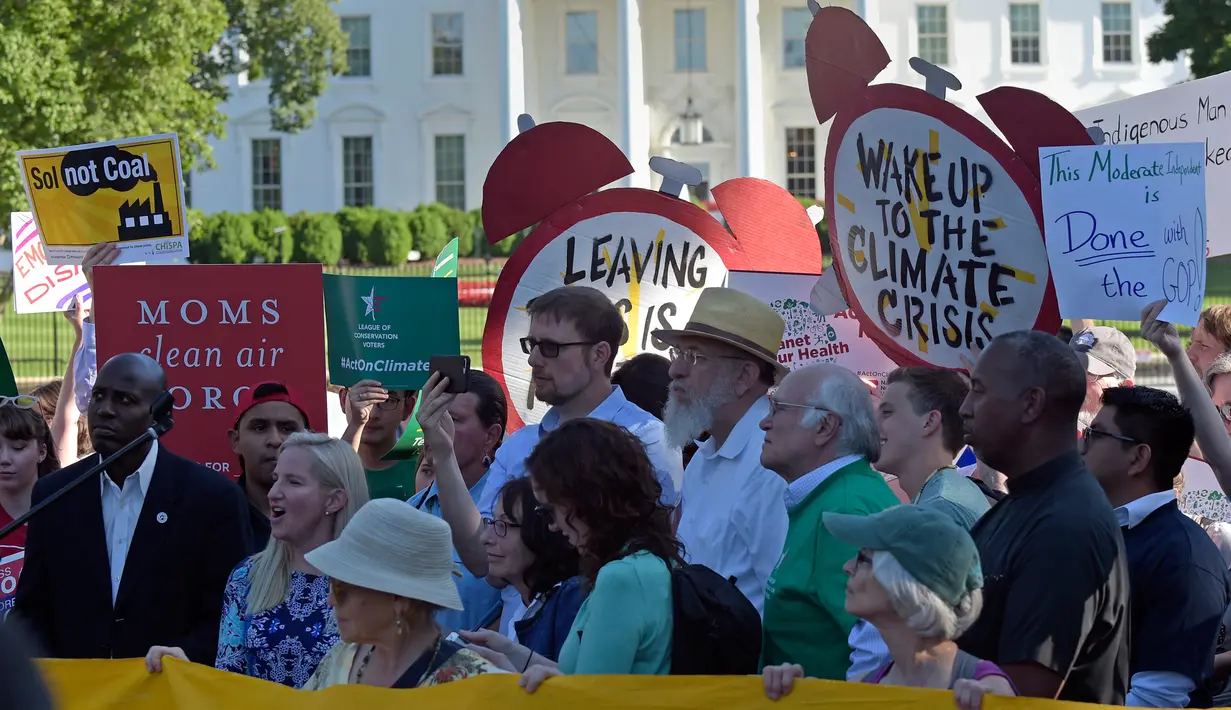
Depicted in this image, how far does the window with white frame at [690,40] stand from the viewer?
151ft

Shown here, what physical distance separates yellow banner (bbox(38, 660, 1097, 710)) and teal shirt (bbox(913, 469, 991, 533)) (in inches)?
37.4

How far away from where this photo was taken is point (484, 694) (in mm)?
3453

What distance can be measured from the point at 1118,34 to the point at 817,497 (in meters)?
44.7

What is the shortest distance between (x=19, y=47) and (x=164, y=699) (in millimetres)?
18210

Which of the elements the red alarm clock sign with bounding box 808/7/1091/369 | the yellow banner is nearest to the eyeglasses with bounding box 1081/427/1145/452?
the red alarm clock sign with bounding box 808/7/1091/369

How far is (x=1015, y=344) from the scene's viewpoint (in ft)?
12.1

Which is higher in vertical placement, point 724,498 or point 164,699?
point 724,498

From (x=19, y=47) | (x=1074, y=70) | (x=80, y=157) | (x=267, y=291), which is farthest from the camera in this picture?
(x=1074, y=70)

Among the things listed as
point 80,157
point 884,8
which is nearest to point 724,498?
point 80,157

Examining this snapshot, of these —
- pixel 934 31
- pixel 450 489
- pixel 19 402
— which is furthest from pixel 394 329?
pixel 934 31

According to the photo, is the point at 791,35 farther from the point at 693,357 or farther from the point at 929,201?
the point at 693,357

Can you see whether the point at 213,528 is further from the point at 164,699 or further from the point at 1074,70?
the point at 1074,70

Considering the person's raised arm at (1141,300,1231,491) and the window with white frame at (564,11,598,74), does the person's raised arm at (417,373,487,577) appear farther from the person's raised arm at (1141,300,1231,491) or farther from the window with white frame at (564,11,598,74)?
the window with white frame at (564,11,598,74)

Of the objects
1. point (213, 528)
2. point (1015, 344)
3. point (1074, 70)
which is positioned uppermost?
point (1074, 70)
